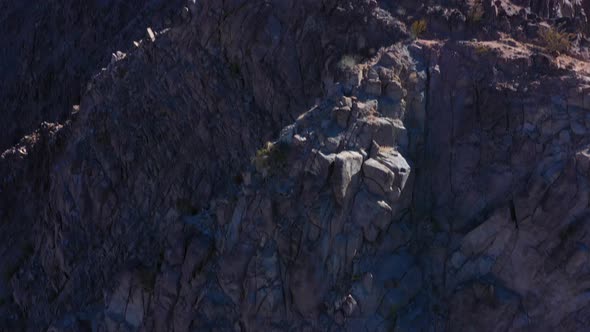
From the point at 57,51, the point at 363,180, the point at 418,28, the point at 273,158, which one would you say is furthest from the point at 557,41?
the point at 57,51

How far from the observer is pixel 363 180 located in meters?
12.6

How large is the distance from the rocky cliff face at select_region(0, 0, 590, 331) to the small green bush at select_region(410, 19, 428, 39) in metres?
0.14

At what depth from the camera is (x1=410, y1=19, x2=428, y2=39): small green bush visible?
14.3m

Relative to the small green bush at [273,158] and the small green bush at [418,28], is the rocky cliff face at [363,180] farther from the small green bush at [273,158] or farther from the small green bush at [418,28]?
the small green bush at [418,28]

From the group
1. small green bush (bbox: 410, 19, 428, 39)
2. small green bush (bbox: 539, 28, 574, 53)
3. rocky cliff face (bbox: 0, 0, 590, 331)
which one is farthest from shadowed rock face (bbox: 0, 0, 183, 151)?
small green bush (bbox: 539, 28, 574, 53)

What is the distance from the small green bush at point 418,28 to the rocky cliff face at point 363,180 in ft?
0.46

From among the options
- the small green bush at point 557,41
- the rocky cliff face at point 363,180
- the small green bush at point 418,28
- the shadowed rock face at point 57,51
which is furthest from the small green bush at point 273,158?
the shadowed rock face at point 57,51

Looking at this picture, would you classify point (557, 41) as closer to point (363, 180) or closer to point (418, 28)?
point (418, 28)

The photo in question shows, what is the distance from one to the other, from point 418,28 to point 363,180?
3.32 meters

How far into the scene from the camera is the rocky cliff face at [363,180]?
40.5 ft

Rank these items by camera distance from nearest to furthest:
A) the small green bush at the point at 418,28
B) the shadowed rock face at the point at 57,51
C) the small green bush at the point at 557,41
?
the small green bush at the point at 557,41 < the small green bush at the point at 418,28 < the shadowed rock face at the point at 57,51

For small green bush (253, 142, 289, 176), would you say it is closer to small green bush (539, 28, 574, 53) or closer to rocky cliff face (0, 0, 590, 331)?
rocky cliff face (0, 0, 590, 331)

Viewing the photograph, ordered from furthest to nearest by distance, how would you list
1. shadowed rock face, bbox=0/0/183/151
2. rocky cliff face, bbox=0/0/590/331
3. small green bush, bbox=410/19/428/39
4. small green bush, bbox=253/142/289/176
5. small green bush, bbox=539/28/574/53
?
shadowed rock face, bbox=0/0/183/151
small green bush, bbox=410/19/428/39
small green bush, bbox=539/28/574/53
small green bush, bbox=253/142/289/176
rocky cliff face, bbox=0/0/590/331

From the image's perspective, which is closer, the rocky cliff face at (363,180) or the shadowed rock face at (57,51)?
the rocky cliff face at (363,180)
